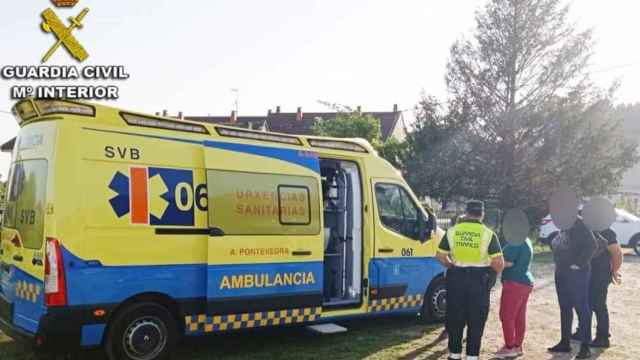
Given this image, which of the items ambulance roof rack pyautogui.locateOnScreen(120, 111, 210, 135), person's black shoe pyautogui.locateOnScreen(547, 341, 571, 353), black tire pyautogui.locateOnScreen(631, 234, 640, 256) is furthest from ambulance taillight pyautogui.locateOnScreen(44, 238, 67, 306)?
black tire pyautogui.locateOnScreen(631, 234, 640, 256)

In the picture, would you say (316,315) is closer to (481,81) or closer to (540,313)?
(540,313)

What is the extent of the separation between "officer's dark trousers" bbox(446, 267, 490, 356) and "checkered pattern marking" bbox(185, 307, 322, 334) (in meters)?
1.76

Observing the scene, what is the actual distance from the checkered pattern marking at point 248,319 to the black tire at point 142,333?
0.74ft

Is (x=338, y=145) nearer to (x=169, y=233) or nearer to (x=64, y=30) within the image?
(x=169, y=233)

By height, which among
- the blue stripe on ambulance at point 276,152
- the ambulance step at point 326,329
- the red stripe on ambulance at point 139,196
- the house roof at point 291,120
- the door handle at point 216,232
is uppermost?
the house roof at point 291,120

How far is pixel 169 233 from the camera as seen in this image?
622 centimetres

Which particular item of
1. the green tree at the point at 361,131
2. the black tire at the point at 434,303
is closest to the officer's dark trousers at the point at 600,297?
the black tire at the point at 434,303

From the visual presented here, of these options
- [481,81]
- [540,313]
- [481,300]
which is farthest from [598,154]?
[481,300]

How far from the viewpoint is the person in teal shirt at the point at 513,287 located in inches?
285

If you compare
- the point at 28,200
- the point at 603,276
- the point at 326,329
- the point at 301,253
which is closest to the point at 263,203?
the point at 301,253

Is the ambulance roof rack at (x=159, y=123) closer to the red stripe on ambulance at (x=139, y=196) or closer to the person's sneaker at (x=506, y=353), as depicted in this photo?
the red stripe on ambulance at (x=139, y=196)

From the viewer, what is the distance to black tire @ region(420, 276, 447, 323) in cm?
881

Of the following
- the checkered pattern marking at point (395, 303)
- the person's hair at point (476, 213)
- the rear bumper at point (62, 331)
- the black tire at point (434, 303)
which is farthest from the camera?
the black tire at point (434, 303)

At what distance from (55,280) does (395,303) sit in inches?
177
